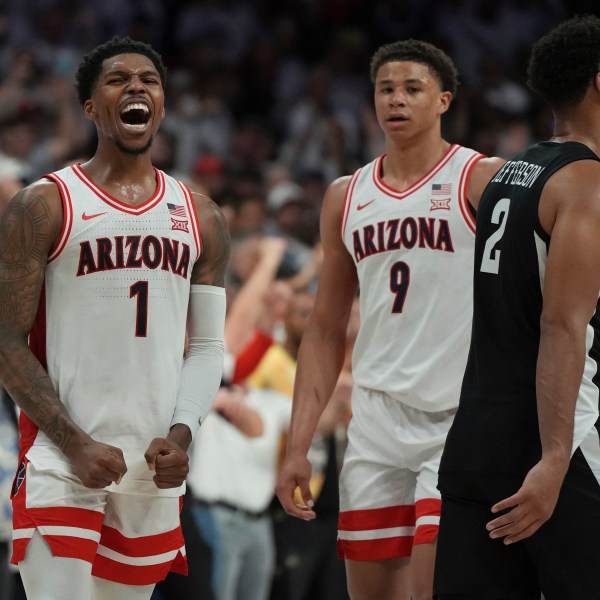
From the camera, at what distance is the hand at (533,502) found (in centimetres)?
346

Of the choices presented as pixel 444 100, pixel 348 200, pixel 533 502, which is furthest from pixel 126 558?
pixel 444 100

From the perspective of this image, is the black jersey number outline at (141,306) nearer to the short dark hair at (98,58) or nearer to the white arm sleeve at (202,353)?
the white arm sleeve at (202,353)

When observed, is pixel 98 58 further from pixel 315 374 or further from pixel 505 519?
pixel 505 519

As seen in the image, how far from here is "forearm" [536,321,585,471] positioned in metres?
3.50

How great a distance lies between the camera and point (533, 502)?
3461 mm

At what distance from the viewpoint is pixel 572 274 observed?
3.52 m

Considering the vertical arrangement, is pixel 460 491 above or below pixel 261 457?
above

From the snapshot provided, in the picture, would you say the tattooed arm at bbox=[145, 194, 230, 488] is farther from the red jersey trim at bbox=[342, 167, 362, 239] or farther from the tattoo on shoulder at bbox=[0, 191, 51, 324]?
the red jersey trim at bbox=[342, 167, 362, 239]

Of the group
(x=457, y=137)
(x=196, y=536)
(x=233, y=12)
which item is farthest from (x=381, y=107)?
(x=233, y=12)

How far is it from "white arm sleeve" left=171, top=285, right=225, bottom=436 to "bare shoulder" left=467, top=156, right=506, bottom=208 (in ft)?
3.65

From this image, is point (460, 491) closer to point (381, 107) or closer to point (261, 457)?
point (381, 107)

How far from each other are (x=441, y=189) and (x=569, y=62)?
132 centimetres

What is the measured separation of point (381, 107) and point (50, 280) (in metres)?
1.67

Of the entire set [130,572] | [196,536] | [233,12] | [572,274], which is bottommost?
[196,536]
